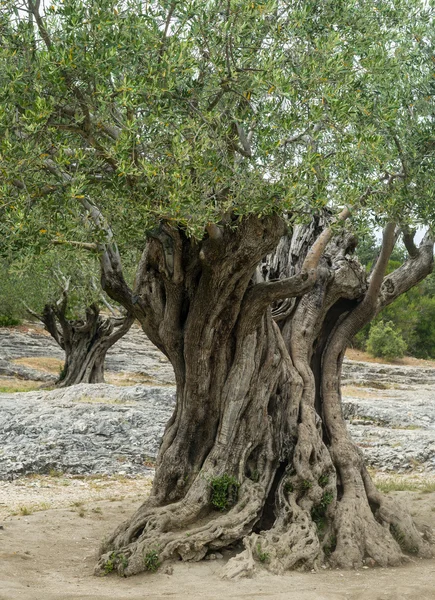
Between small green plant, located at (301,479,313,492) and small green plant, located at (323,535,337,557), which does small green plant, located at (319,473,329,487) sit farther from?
small green plant, located at (323,535,337,557)

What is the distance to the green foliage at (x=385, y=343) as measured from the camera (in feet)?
156

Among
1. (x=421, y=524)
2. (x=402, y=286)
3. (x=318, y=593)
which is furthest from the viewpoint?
(x=402, y=286)

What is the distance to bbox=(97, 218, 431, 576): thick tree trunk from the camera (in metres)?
9.68

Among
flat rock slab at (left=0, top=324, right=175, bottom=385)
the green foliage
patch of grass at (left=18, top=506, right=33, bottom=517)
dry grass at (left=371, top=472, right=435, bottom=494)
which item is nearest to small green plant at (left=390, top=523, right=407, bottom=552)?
dry grass at (left=371, top=472, right=435, bottom=494)

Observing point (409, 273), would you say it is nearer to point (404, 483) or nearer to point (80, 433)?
point (404, 483)

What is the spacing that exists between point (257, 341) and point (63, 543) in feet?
14.6

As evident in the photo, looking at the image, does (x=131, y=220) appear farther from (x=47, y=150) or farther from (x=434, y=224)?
(x=434, y=224)

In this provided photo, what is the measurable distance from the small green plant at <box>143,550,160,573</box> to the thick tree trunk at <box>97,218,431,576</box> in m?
0.02

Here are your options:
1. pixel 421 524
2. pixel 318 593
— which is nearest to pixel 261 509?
pixel 318 593

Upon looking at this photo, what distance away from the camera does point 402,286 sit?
45.0 feet

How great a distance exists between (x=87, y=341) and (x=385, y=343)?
22979 millimetres

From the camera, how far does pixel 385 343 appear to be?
157 feet

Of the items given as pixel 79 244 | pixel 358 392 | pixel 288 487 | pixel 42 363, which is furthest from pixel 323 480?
pixel 42 363

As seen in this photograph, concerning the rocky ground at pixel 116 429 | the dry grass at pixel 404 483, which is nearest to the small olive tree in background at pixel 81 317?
the rocky ground at pixel 116 429
